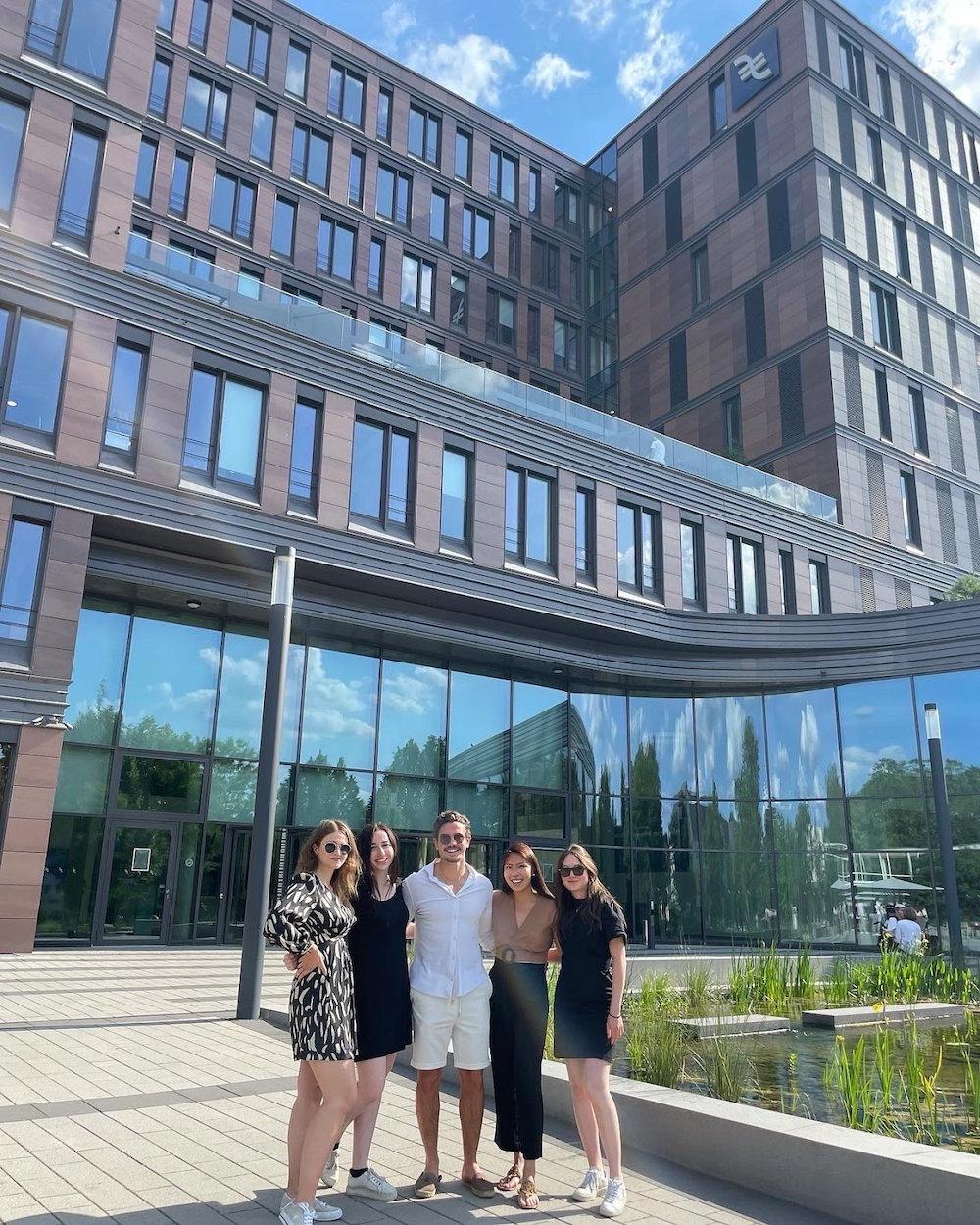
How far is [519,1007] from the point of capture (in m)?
5.21

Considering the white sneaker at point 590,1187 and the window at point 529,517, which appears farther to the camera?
the window at point 529,517

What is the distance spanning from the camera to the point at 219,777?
65.8 ft

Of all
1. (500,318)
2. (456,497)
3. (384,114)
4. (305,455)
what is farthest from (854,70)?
(305,455)

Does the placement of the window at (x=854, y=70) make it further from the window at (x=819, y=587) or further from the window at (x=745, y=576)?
the window at (x=745, y=576)

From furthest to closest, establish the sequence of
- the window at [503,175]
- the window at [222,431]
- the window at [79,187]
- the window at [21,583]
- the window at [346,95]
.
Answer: the window at [503,175], the window at [346,95], the window at [222,431], the window at [79,187], the window at [21,583]

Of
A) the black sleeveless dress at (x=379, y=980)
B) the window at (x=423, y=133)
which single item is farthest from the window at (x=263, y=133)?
the black sleeveless dress at (x=379, y=980)

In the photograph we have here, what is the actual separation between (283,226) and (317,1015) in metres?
32.5

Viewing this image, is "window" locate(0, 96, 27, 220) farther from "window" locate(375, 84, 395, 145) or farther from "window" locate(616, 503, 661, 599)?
"window" locate(375, 84, 395, 145)

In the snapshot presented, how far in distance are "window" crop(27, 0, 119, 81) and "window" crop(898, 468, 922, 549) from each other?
2682 centimetres

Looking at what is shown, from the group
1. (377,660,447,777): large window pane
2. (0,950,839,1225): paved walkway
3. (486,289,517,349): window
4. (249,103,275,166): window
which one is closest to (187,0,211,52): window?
(249,103,275,166): window

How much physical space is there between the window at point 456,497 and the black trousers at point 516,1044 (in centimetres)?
1715

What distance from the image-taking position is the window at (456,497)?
72.9 ft

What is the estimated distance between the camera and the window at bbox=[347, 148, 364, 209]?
34.4 meters

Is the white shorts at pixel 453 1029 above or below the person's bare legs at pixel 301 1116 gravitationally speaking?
above
